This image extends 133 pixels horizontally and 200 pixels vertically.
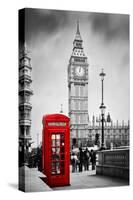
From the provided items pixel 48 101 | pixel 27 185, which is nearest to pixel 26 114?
pixel 48 101

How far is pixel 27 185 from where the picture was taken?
478 inches

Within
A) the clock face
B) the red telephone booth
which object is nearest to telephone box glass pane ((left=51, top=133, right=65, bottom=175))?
the red telephone booth

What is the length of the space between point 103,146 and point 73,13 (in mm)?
2794

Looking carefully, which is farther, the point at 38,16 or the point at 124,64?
the point at 124,64

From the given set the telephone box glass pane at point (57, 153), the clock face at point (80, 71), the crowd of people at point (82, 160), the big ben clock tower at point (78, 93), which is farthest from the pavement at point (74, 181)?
the clock face at point (80, 71)

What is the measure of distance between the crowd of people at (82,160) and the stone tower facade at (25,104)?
1.04 meters

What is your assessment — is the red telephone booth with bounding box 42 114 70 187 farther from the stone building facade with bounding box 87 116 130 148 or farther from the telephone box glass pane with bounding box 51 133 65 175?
the stone building facade with bounding box 87 116 130 148

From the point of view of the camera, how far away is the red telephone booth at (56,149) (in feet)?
40.8

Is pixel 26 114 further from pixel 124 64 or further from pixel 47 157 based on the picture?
pixel 124 64

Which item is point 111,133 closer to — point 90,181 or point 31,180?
point 90,181

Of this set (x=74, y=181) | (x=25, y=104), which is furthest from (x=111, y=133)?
(x=25, y=104)

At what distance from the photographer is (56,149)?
1252 cm

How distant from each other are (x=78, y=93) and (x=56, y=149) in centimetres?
122

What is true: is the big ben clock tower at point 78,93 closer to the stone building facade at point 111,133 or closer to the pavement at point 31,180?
the stone building facade at point 111,133
